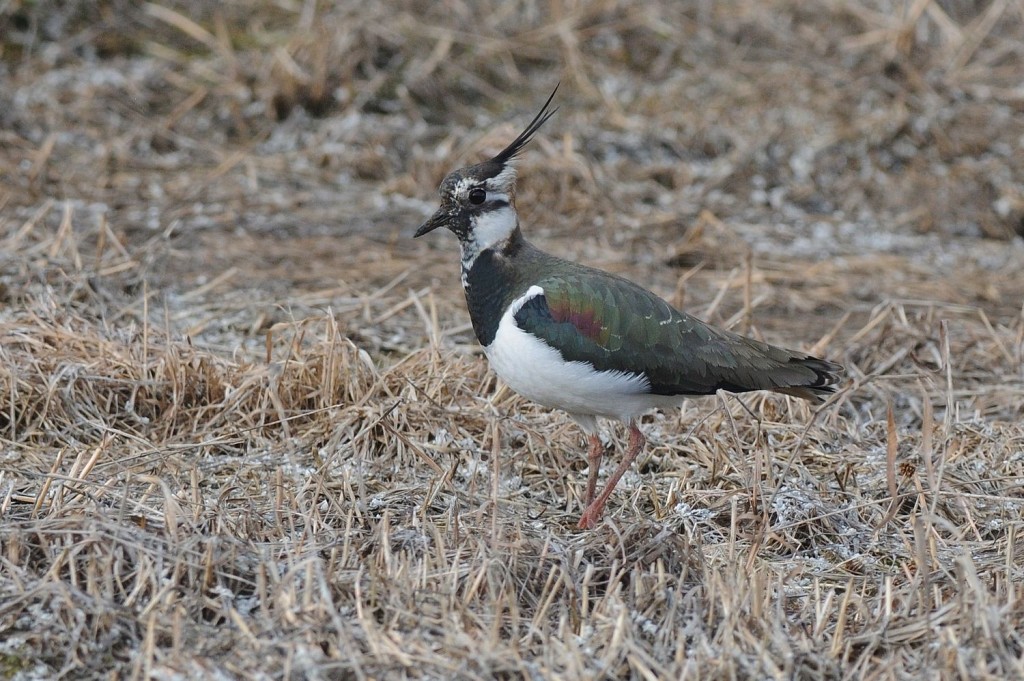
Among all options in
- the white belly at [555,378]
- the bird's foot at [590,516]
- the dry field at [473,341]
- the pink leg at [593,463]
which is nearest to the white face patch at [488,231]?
the white belly at [555,378]

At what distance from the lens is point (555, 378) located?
4613 mm

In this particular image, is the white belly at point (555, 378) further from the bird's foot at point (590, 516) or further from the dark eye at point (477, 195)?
the dark eye at point (477, 195)

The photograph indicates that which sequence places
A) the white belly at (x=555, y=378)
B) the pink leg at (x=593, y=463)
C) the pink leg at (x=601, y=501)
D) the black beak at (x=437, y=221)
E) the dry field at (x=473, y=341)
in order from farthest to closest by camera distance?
the black beak at (x=437, y=221)
the pink leg at (x=593, y=463)
the pink leg at (x=601, y=501)
the white belly at (x=555, y=378)
the dry field at (x=473, y=341)

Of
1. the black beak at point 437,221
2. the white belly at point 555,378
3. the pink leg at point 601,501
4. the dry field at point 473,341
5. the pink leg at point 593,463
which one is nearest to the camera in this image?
the dry field at point 473,341

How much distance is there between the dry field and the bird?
247 millimetres

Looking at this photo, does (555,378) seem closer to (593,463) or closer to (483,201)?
(593,463)

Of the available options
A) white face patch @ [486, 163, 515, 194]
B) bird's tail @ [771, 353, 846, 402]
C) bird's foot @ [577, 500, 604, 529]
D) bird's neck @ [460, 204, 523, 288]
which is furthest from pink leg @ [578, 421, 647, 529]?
white face patch @ [486, 163, 515, 194]

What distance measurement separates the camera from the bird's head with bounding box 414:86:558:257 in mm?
5008

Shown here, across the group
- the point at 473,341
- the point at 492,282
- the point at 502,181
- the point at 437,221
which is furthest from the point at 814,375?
the point at 473,341

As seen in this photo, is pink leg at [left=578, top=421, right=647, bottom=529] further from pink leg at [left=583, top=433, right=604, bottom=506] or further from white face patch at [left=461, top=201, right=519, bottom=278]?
white face patch at [left=461, top=201, right=519, bottom=278]

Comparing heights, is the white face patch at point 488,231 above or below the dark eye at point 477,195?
below

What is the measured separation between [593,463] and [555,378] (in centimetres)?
51

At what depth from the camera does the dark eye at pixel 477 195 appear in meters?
5.01

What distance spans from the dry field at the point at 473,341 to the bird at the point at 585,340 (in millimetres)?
247
